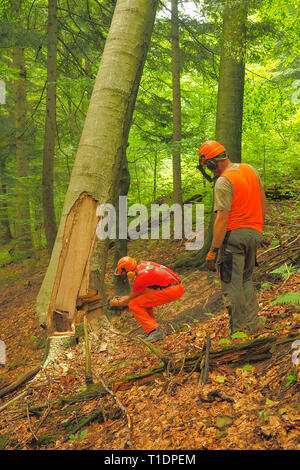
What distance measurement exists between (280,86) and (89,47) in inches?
190

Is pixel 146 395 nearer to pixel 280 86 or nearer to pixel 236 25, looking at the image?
pixel 236 25

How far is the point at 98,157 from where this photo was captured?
3.54 m

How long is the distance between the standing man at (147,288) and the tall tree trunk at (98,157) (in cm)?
135

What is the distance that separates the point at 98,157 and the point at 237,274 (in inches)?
77.8

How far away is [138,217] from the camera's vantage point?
1290cm

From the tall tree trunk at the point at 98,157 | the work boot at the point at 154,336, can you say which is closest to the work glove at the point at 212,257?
the tall tree trunk at the point at 98,157

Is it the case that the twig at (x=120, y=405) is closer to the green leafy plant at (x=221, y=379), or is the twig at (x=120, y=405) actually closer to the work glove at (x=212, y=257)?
the green leafy plant at (x=221, y=379)

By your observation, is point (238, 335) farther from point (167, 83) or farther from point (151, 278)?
point (167, 83)

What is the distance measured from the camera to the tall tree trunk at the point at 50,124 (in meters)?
7.04

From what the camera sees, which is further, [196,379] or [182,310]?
[182,310]

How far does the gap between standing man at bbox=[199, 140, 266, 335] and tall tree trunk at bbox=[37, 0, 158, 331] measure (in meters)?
1.08

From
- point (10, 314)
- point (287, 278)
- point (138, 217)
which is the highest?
point (138, 217)

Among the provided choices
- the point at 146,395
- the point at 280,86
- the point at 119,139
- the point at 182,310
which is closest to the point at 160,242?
the point at 182,310

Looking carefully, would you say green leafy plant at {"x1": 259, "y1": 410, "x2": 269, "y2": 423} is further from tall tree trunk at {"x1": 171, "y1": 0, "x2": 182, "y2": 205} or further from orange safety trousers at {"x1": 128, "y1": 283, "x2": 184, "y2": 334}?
tall tree trunk at {"x1": 171, "y1": 0, "x2": 182, "y2": 205}
